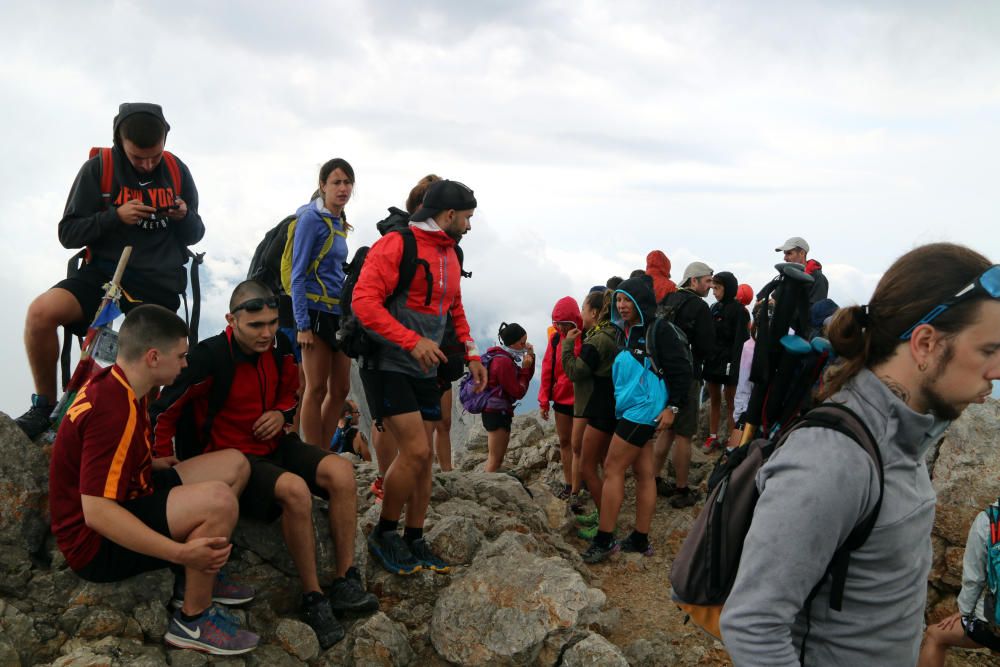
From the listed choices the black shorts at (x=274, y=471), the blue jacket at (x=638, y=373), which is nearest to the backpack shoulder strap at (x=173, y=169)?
the black shorts at (x=274, y=471)

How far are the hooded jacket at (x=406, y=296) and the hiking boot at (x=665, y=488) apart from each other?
208 inches

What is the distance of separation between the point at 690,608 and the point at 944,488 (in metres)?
6.89

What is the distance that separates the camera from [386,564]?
5734 mm

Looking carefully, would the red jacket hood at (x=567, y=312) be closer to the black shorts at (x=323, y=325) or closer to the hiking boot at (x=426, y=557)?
the black shorts at (x=323, y=325)

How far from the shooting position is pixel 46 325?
515 centimetres

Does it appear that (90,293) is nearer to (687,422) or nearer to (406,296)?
(406,296)

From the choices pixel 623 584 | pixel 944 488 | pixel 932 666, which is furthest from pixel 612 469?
pixel 944 488

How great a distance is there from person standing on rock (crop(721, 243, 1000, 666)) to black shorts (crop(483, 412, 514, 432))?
765 centimetres

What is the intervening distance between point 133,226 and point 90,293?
1.98ft

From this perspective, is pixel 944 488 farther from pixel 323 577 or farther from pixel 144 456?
pixel 144 456

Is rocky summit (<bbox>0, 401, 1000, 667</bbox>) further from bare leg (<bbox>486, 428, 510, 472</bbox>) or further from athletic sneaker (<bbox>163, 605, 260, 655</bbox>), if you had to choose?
bare leg (<bbox>486, 428, 510, 472</bbox>)

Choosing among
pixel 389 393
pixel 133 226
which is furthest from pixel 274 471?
pixel 133 226

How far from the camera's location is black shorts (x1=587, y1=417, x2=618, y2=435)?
786cm

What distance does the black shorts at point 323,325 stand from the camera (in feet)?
22.6
